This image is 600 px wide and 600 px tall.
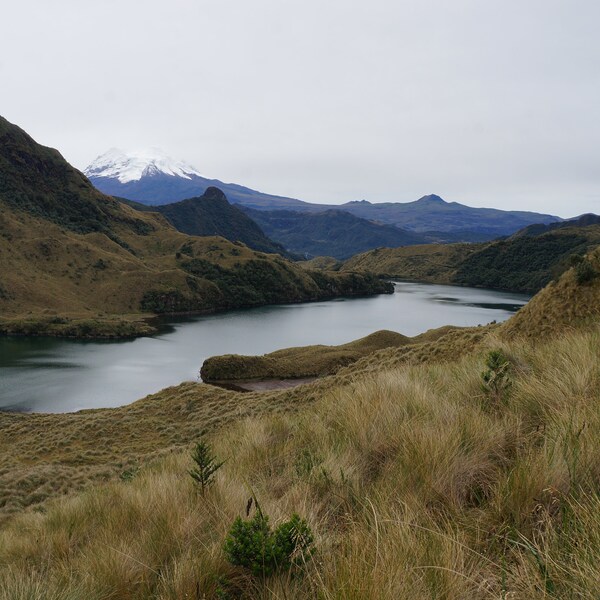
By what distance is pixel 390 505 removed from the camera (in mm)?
2828

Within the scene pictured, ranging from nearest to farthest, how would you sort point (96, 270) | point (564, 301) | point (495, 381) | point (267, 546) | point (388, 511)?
1. point (267, 546)
2. point (388, 511)
3. point (495, 381)
4. point (564, 301)
5. point (96, 270)

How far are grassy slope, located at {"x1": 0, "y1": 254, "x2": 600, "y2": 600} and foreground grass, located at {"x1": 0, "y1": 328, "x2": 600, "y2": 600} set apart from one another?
0.04ft

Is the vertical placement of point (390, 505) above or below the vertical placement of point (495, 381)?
below

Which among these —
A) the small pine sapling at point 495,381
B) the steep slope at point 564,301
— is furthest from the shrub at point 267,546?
the steep slope at point 564,301

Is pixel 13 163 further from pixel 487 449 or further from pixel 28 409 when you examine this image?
pixel 487 449

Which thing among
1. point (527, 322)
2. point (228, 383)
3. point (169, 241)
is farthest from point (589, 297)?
point (169, 241)

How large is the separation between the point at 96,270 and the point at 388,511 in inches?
5826

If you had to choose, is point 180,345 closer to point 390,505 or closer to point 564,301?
point 564,301

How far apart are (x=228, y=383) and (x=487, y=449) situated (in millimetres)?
54127

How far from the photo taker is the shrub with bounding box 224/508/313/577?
2381 mm

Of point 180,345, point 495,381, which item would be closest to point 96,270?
point 180,345

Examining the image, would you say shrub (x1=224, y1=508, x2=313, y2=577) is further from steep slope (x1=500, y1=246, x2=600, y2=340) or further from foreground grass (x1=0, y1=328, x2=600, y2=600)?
steep slope (x1=500, y1=246, x2=600, y2=340)

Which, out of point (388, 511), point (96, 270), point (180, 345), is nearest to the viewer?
point (388, 511)

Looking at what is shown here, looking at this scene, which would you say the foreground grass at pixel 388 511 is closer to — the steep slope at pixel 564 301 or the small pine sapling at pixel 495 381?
the small pine sapling at pixel 495 381
